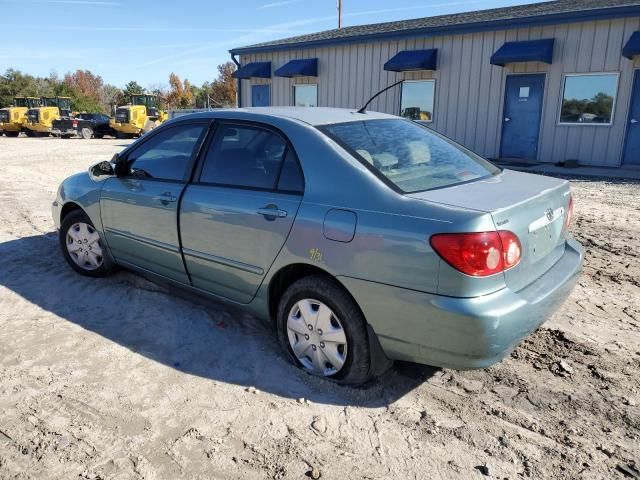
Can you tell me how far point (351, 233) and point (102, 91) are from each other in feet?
282

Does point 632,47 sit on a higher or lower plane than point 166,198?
higher

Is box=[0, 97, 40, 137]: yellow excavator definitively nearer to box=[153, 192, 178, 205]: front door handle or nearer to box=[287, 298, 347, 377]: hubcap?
box=[153, 192, 178, 205]: front door handle

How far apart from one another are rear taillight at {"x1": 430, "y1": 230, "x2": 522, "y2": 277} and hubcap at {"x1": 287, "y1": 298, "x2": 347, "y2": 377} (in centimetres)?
78

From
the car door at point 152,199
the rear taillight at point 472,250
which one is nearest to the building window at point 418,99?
the car door at point 152,199

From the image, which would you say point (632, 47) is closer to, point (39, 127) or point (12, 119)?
point (39, 127)

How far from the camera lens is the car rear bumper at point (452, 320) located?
2475 millimetres

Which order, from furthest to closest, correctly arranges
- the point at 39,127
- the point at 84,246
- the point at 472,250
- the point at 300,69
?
the point at 39,127 < the point at 300,69 < the point at 84,246 < the point at 472,250

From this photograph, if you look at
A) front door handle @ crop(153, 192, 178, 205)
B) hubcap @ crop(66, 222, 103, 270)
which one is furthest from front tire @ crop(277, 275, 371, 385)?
hubcap @ crop(66, 222, 103, 270)

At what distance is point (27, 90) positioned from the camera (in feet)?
173

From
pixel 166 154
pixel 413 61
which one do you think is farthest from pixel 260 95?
pixel 166 154

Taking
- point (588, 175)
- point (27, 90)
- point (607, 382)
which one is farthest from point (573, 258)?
point (27, 90)

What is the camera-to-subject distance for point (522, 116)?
1384 centimetres

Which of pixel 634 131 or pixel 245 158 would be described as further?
pixel 634 131

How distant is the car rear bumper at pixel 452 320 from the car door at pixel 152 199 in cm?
164
